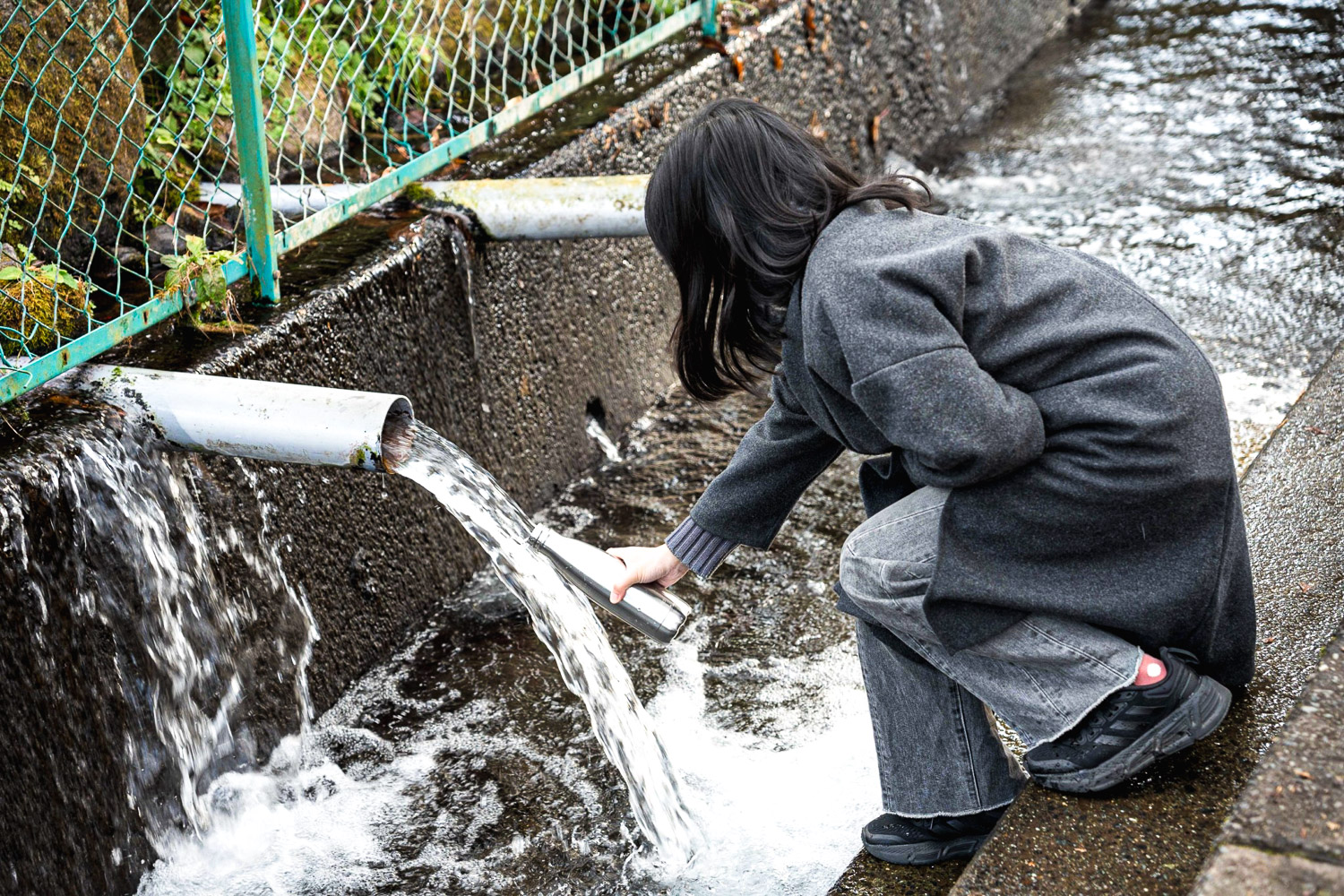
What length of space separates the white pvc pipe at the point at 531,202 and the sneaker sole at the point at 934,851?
1565 mm

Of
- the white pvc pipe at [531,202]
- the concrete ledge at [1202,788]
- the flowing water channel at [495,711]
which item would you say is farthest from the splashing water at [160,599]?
the concrete ledge at [1202,788]

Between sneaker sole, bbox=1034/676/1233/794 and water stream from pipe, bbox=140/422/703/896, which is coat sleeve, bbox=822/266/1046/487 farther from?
water stream from pipe, bbox=140/422/703/896

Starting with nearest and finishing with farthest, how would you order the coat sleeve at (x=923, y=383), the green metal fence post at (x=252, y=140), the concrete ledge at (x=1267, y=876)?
the concrete ledge at (x=1267, y=876) < the coat sleeve at (x=923, y=383) < the green metal fence post at (x=252, y=140)

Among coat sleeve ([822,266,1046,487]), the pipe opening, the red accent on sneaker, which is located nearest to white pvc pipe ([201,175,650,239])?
the pipe opening

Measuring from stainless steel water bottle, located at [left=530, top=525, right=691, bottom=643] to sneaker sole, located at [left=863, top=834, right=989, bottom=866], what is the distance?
0.51 meters

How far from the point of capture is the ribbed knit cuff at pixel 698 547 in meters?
2.20

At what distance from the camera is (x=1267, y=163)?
5.13 m

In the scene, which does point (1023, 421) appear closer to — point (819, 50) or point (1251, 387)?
point (1251, 387)

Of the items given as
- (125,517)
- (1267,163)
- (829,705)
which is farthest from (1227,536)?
(1267,163)

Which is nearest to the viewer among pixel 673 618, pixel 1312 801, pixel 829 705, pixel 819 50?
pixel 1312 801

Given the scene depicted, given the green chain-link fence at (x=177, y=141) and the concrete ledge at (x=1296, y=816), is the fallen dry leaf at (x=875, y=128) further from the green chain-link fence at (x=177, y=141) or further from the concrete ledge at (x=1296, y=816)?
the concrete ledge at (x=1296, y=816)

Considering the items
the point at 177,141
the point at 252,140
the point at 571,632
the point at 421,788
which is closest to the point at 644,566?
the point at 571,632

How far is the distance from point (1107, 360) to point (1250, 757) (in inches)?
26.4

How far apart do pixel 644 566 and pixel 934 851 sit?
657 millimetres
